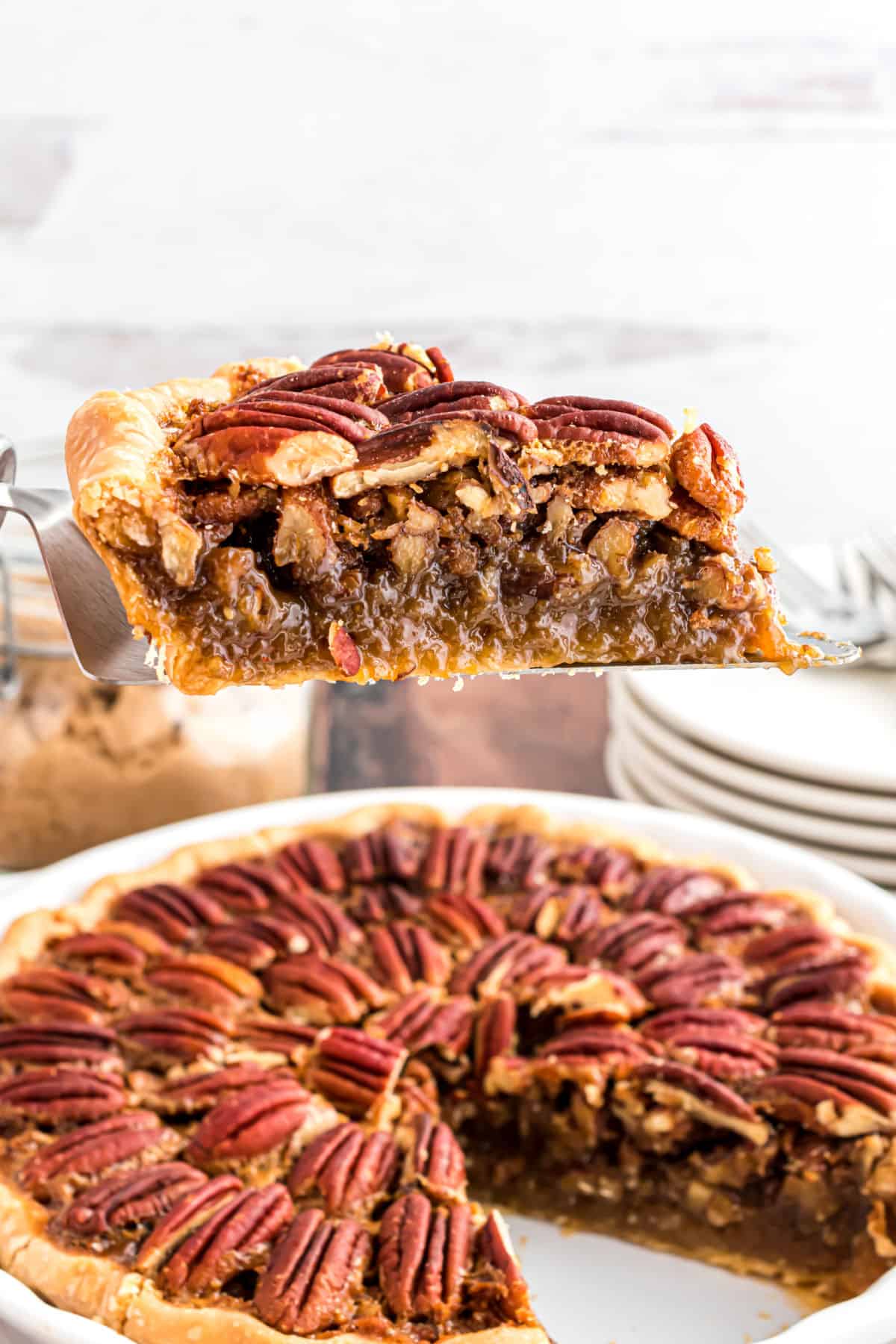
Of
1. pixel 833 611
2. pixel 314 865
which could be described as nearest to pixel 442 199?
pixel 833 611

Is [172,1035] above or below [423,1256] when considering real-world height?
above

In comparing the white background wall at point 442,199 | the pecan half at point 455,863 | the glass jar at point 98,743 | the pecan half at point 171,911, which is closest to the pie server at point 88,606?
the pecan half at point 171,911

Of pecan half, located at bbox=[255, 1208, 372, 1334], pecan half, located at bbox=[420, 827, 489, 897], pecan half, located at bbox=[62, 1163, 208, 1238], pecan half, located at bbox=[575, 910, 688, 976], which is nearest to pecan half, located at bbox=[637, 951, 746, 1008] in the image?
pecan half, located at bbox=[575, 910, 688, 976]

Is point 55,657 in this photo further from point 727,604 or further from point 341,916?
point 727,604

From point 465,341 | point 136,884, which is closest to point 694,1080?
point 136,884

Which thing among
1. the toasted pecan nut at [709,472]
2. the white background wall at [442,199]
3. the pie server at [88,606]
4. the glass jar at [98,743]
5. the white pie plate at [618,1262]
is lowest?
the white pie plate at [618,1262]

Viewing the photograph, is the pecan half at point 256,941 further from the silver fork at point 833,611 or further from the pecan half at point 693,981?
the silver fork at point 833,611

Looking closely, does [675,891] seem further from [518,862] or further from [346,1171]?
[346,1171]
